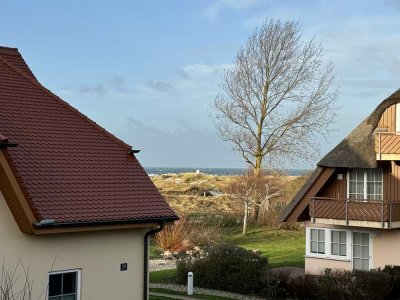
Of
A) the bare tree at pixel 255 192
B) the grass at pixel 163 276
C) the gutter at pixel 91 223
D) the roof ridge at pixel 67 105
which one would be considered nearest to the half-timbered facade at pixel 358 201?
the grass at pixel 163 276

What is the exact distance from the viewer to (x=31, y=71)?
59.3 feet

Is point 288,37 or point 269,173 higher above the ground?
point 288,37

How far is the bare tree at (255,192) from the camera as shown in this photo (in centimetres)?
4438

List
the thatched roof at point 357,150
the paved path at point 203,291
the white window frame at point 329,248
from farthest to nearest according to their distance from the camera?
the white window frame at point 329,248 < the thatched roof at point 357,150 < the paved path at point 203,291

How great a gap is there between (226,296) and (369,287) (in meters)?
4.71

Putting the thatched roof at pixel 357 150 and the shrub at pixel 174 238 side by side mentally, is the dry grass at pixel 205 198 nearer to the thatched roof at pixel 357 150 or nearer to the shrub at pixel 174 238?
the shrub at pixel 174 238

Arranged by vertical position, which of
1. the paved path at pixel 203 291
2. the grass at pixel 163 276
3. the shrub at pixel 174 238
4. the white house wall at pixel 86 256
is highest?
the white house wall at pixel 86 256

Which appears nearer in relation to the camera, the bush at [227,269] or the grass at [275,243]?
the bush at [227,269]

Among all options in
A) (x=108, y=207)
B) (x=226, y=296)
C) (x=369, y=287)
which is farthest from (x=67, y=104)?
(x=369, y=287)

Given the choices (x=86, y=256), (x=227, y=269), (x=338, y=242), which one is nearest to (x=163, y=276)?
(x=227, y=269)

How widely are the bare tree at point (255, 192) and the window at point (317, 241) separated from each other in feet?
Result: 54.2

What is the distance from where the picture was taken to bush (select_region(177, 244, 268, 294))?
22.8 m

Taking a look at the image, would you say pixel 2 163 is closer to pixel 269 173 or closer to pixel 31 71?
pixel 31 71

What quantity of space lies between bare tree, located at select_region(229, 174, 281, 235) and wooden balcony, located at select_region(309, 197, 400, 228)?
1779 cm
